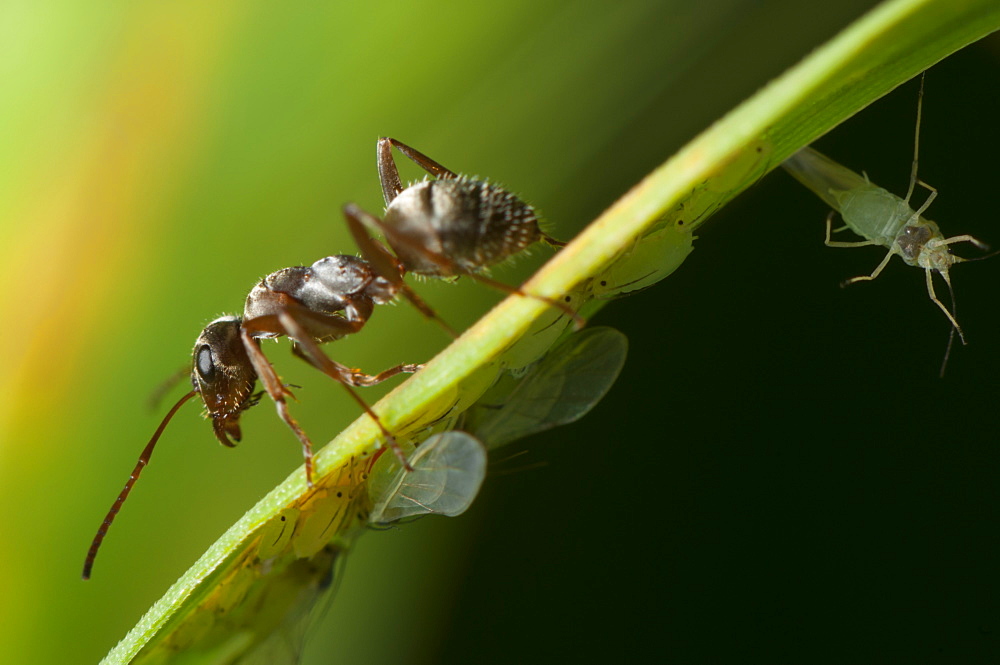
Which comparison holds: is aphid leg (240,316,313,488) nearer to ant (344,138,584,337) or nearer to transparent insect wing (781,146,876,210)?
ant (344,138,584,337)

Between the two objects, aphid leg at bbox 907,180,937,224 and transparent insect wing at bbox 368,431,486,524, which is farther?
aphid leg at bbox 907,180,937,224

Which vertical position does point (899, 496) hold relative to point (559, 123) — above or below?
below

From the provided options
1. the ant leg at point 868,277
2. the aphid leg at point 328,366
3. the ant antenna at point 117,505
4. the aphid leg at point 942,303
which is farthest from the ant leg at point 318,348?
the aphid leg at point 942,303

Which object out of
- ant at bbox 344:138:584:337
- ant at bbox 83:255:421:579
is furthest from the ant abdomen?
ant at bbox 83:255:421:579

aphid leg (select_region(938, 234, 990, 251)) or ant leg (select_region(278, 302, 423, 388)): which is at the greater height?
ant leg (select_region(278, 302, 423, 388))

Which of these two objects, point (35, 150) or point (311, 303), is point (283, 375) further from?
point (35, 150)

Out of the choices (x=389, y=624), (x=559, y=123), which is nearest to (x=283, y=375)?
(x=389, y=624)
